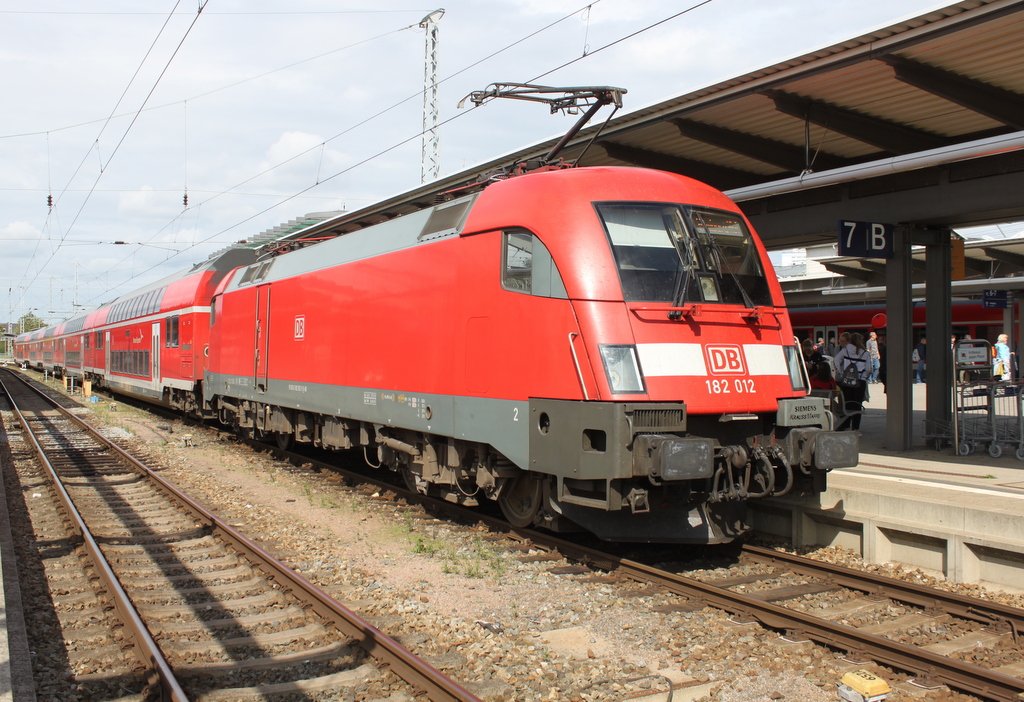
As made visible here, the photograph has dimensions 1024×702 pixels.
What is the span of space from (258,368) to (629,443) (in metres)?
8.94

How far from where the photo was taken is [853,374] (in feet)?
41.5

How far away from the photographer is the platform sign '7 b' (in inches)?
409

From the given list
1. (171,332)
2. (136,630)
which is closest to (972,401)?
(136,630)

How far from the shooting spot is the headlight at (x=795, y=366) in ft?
22.9

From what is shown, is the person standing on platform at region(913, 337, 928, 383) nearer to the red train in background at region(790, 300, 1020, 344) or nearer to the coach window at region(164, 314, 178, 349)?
the red train in background at region(790, 300, 1020, 344)

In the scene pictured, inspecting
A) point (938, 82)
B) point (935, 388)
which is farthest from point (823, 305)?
point (938, 82)

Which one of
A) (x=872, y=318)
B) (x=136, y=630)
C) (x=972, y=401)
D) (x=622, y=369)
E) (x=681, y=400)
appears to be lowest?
(x=136, y=630)

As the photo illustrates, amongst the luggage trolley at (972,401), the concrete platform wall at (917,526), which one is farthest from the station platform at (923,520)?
the luggage trolley at (972,401)

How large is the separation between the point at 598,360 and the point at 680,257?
4.13 feet

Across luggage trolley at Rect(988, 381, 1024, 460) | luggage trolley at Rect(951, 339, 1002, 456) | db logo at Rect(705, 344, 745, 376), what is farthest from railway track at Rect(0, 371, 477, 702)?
luggage trolley at Rect(988, 381, 1024, 460)

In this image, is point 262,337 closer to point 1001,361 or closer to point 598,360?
point 598,360

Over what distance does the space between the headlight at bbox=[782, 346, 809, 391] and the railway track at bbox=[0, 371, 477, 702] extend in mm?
4073

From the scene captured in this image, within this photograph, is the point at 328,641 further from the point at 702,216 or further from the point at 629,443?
the point at 702,216

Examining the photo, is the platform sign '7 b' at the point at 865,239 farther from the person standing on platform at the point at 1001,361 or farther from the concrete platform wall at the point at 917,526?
the person standing on platform at the point at 1001,361
